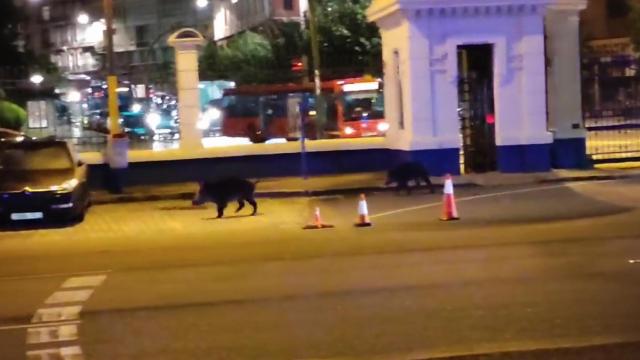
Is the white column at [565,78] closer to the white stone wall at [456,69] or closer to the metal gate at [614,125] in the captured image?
the metal gate at [614,125]

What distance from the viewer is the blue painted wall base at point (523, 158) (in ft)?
84.8

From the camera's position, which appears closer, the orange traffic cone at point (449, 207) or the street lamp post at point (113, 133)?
the orange traffic cone at point (449, 207)

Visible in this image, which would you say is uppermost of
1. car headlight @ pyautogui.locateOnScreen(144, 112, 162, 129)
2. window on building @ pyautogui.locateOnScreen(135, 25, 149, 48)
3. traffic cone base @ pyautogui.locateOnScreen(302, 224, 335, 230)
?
window on building @ pyautogui.locateOnScreen(135, 25, 149, 48)

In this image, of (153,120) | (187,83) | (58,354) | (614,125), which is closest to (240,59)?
(153,120)

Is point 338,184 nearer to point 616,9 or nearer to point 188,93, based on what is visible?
point 188,93

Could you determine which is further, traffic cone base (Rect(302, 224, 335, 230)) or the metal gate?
the metal gate

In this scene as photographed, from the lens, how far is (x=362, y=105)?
3928 centimetres

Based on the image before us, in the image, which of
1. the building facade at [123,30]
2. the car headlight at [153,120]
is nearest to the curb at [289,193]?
the car headlight at [153,120]

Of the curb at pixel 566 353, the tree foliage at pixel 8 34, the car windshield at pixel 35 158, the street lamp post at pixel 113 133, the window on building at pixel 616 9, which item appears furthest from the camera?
the window on building at pixel 616 9

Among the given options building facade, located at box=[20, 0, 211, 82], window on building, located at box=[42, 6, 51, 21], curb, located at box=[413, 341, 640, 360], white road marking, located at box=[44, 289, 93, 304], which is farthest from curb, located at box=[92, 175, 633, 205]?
window on building, located at box=[42, 6, 51, 21]

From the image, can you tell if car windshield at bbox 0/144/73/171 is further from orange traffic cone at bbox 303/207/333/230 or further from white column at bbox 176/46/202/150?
orange traffic cone at bbox 303/207/333/230

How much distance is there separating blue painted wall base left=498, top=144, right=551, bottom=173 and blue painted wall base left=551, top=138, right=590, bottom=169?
1.38 m

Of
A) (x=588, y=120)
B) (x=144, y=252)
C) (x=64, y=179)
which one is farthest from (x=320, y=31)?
(x=144, y=252)

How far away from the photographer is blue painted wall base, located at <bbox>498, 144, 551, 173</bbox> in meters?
25.9
